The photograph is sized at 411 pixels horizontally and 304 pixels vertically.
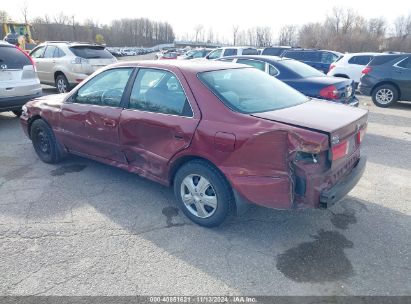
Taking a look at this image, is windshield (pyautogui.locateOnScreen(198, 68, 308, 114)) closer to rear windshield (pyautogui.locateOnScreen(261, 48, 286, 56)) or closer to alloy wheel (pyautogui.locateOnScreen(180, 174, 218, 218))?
alloy wheel (pyautogui.locateOnScreen(180, 174, 218, 218))

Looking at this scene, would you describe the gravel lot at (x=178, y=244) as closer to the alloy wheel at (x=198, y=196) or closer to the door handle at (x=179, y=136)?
the alloy wheel at (x=198, y=196)

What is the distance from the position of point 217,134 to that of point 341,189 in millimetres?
1194

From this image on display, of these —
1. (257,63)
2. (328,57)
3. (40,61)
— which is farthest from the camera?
(328,57)

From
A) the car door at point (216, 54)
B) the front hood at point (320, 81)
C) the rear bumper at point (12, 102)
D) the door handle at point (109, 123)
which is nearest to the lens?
the door handle at point (109, 123)

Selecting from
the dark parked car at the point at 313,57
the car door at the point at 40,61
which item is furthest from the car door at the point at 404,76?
the car door at the point at 40,61

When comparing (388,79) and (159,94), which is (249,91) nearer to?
(159,94)

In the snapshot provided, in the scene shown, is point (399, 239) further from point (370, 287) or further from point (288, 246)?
point (288, 246)

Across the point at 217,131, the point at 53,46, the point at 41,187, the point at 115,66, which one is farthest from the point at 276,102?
the point at 53,46

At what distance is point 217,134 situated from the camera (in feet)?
9.42

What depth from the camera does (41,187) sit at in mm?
4145

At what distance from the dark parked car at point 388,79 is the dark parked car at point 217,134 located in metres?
7.36

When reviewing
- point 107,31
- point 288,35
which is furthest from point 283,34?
Answer: point 107,31

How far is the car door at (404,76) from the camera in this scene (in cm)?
926

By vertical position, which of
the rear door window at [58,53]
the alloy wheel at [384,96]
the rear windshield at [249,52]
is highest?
the rear windshield at [249,52]
